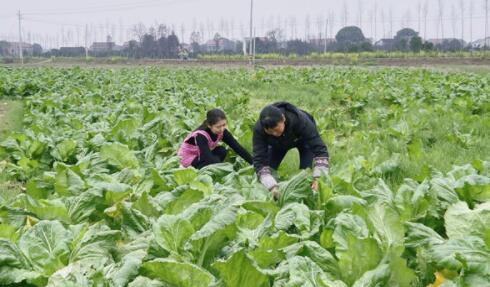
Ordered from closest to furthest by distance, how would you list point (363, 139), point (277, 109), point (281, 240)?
point (281, 240) < point (277, 109) < point (363, 139)

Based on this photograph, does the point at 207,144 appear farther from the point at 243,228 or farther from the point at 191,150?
the point at 243,228

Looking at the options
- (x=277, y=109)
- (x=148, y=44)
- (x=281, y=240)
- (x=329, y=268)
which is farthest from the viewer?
(x=148, y=44)

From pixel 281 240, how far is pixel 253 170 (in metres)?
2.27

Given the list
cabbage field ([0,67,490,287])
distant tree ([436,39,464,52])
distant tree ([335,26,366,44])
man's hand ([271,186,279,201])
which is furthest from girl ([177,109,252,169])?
distant tree ([335,26,366,44])

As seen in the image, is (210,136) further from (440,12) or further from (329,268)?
(440,12)

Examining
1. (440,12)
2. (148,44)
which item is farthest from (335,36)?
(148,44)

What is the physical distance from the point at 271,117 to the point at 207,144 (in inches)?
55.0

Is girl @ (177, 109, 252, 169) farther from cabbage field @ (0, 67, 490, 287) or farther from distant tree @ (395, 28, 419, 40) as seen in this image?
distant tree @ (395, 28, 419, 40)

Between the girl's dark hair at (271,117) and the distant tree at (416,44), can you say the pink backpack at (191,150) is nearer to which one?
the girl's dark hair at (271,117)

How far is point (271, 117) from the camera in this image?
4.39m

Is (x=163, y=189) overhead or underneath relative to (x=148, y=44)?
underneath

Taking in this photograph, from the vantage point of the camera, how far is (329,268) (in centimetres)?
246

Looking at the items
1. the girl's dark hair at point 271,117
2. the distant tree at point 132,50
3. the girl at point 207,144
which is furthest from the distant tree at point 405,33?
the girl's dark hair at point 271,117

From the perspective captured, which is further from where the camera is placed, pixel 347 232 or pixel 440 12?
pixel 440 12
